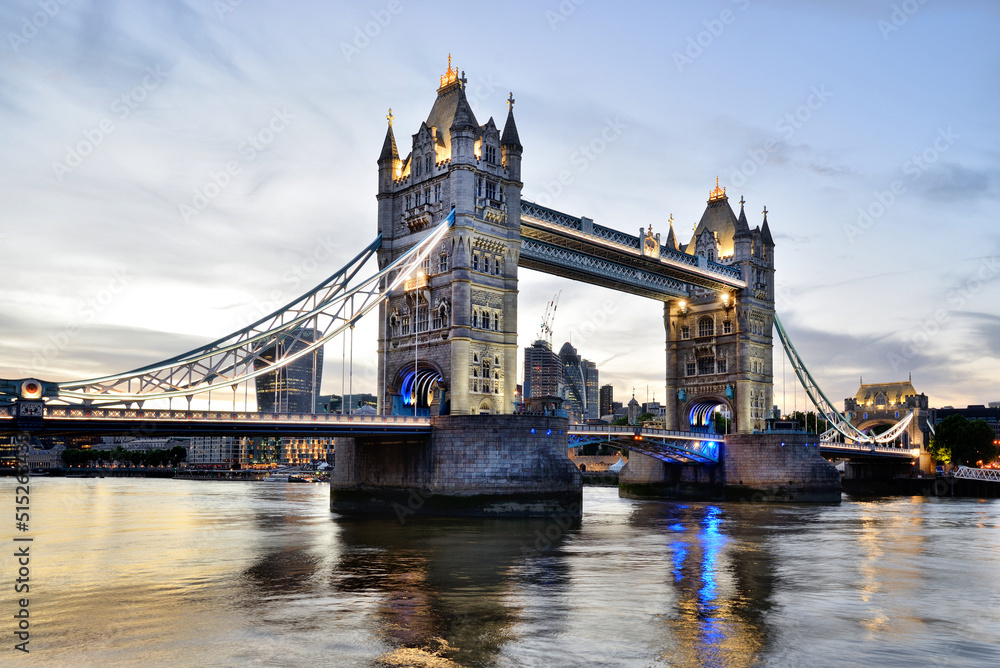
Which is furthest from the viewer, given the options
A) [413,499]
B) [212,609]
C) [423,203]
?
[423,203]

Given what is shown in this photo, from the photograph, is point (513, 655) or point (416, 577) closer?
point (513, 655)

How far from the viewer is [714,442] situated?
78875 millimetres

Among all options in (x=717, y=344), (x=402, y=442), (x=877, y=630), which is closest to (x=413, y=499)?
(x=402, y=442)

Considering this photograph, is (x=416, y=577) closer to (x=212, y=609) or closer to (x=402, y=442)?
(x=212, y=609)

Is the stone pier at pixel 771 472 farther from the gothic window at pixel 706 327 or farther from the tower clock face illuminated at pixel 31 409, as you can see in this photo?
the tower clock face illuminated at pixel 31 409

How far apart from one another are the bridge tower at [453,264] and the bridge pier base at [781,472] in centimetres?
3041

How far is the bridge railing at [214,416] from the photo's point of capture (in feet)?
128

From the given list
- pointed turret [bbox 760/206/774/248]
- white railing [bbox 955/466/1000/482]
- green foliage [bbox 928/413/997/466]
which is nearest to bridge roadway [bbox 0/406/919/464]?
pointed turret [bbox 760/206/774/248]

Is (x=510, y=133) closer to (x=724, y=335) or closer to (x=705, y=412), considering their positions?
(x=724, y=335)

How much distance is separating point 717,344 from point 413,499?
41532 millimetres

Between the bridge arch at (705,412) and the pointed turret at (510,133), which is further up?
the pointed turret at (510,133)

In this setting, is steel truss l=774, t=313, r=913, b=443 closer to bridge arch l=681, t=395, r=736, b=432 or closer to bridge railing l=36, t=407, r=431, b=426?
bridge arch l=681, t=395, r=736, b=432

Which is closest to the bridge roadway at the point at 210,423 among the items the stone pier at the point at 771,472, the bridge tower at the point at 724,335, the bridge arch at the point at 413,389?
the bridge arch at the point at 413,389

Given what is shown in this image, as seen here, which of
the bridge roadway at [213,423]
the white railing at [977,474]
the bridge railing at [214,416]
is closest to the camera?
the bridge roadway at [213,423]
